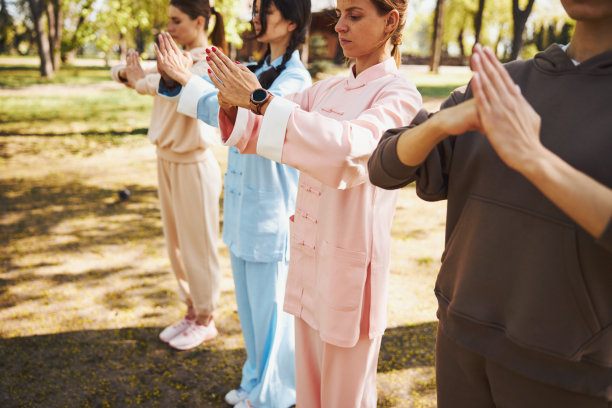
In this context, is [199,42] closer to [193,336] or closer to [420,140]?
[193,336]

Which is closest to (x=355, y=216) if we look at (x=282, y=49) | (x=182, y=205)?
(x=282, y=49)

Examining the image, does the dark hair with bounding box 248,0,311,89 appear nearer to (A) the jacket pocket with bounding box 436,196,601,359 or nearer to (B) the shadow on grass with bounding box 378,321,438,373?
(A) the jacket pocket with bounding box 436,196,601,359

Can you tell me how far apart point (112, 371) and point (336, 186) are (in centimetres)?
260

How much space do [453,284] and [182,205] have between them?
2.46m

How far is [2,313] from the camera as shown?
4176 mm

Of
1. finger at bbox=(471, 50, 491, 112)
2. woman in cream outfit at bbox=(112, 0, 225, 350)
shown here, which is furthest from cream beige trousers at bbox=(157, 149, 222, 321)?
finger at bbox=(471, 50, 491, 112)

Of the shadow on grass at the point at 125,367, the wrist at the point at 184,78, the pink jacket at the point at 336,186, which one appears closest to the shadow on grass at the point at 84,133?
the shadow on grass at the point at 125,367

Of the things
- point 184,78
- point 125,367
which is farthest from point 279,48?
point 125,367

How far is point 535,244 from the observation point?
1.28 m

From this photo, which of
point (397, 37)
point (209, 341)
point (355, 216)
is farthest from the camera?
point (209, 341)

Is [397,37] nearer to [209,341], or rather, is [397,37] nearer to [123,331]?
[209,341]

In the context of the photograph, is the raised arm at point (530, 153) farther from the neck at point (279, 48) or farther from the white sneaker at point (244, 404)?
the white sneaker at point (244, 404)

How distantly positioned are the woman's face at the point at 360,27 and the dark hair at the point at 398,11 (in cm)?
2

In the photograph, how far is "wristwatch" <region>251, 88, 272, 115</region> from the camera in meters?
1.68
